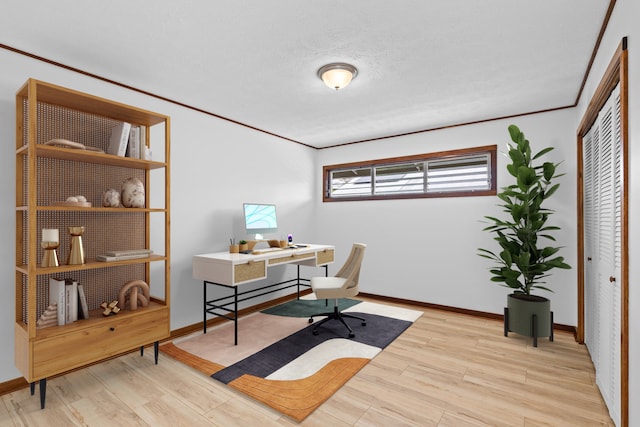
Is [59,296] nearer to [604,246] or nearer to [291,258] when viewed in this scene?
[291,258]

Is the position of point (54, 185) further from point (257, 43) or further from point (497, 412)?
point (497, 412)

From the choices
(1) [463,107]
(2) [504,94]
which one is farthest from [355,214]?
(2) [504,94]

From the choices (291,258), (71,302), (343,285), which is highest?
(291,258)

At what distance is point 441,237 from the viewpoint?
423 centimetres

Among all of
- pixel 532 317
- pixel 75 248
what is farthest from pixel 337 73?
pixel 532 317

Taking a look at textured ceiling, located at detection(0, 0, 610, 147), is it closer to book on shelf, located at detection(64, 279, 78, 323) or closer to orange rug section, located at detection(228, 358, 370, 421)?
book on shelf, located at detection(64, 279, 78, 323)

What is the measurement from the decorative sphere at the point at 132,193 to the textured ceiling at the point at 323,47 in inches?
36.2

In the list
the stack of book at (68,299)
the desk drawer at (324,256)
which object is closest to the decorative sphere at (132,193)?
the stack of book at (68,299)

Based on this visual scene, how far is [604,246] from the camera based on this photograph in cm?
226

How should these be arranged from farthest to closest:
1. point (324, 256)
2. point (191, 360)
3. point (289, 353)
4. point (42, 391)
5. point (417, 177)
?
point (417, 177) → point (324, 256) → point (289, 353) → point (191, 360) → point (42, 391)

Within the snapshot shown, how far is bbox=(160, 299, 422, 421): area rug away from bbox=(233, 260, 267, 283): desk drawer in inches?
24.7

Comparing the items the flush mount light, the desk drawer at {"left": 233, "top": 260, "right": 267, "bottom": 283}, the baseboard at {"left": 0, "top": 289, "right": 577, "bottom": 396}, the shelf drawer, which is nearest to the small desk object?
the desk drawer at {"left": 233, "top": 260, "right": 267, "bottom": 283}

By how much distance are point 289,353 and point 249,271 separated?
0.84 meters

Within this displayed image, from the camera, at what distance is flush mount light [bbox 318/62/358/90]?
8.35 feet
